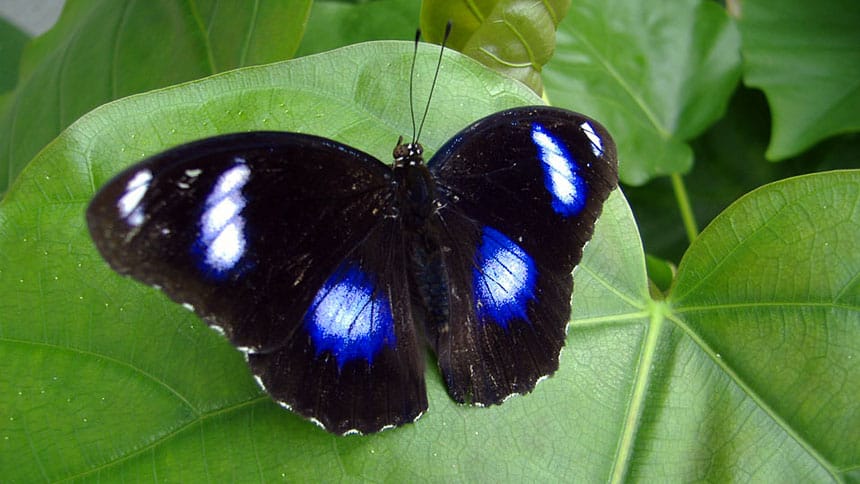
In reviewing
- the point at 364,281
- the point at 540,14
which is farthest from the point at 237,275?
the point at 540,14

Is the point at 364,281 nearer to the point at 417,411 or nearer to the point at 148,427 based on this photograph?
the point at 417,411

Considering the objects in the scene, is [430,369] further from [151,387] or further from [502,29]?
[502,29]

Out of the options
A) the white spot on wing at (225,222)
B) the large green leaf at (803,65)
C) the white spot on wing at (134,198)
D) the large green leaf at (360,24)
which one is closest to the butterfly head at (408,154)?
the white spot on wing at (225,222)

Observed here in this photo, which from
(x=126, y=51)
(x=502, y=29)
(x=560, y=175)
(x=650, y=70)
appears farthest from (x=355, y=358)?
(x=650, y=70)

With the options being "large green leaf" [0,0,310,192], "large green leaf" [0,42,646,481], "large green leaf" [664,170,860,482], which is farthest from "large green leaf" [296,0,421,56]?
"large green leaf" [664,170,860,482]

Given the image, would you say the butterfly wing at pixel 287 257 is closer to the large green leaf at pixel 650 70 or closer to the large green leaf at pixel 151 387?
the large green leaf at pixel 151 387
